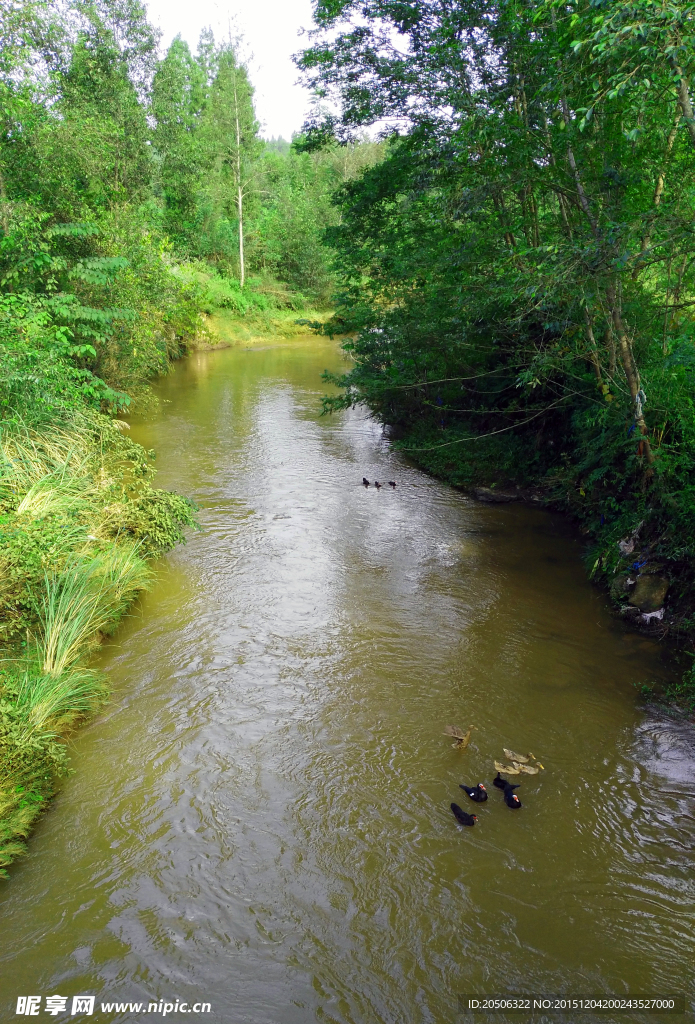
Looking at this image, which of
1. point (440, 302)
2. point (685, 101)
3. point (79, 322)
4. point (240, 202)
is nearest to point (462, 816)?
point (685, 101)

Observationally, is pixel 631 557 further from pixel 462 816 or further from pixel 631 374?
pixel 462 816

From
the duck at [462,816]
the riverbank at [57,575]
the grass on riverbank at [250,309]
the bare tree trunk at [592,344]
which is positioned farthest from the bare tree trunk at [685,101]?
the grass on riverbank at [250,309]

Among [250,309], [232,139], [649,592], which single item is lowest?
[649,592]

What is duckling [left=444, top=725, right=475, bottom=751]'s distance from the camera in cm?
561

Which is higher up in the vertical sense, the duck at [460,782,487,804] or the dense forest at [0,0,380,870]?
the dense forest at [0,0,380,870]

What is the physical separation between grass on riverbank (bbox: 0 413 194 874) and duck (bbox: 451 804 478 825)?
9.76ft

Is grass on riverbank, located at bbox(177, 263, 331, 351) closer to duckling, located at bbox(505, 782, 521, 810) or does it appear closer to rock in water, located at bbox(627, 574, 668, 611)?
rock in water, located at bbox(627, 574, 668, 611)

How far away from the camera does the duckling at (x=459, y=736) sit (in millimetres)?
5609

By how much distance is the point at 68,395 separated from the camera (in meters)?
10.3

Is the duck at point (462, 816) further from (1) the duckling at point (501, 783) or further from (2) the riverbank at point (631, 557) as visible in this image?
(2) the riverbank at point (631, 557)

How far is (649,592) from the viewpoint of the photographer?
7.59 metres

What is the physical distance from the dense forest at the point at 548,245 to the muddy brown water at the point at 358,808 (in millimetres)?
1538

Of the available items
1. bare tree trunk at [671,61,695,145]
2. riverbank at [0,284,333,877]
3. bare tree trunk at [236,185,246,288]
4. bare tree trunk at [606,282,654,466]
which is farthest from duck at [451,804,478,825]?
bare tree trunk at [236,185,246,288]

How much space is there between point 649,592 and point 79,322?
12166 mm
